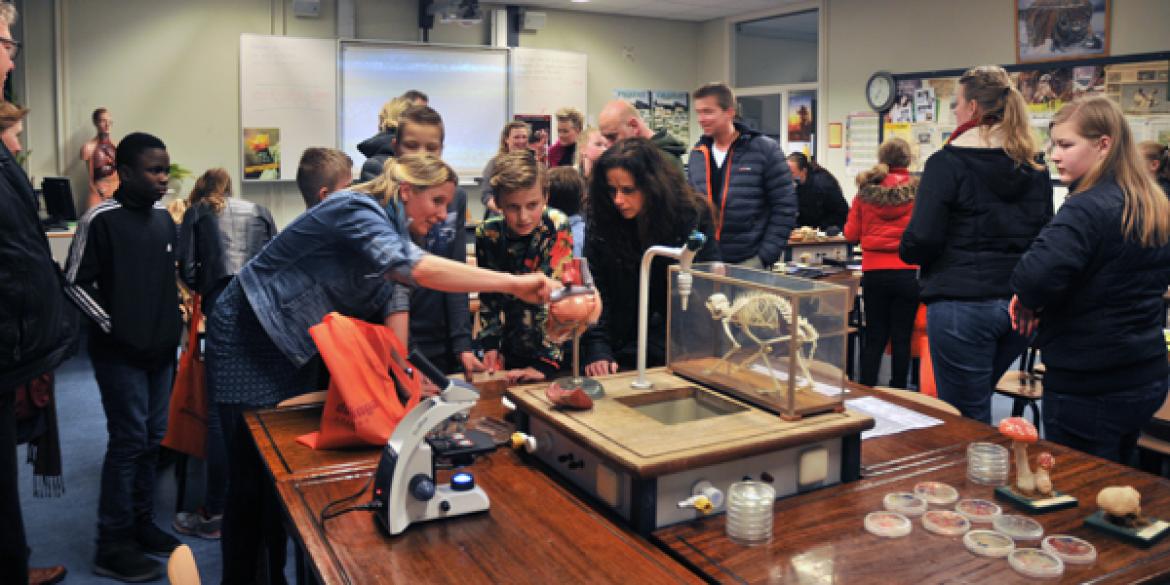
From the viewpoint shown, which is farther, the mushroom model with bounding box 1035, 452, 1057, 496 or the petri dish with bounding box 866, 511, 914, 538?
the mushroom model with bounding box 1035, 452, 1057, 496

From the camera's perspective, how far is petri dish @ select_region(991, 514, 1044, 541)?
1470 millimetres

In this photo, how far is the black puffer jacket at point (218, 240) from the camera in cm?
319

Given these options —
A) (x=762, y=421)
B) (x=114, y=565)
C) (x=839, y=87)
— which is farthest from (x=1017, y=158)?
(x=839, y=87)

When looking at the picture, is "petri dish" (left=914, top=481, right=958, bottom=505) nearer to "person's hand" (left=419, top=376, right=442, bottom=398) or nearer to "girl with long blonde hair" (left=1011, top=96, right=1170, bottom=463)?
"girl with long blonde hair" (left=1011, top=96, right=1170, bottom=463)

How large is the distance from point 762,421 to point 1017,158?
151cm

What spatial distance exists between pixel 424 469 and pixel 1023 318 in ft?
5.46

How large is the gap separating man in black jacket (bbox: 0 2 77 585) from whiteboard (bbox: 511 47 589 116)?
698 centimetres

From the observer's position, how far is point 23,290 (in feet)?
6.52

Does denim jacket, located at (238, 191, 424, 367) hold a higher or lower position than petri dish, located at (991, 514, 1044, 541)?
higher

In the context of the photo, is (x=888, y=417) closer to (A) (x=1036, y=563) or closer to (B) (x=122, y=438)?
(A) (x=1036, y=563)

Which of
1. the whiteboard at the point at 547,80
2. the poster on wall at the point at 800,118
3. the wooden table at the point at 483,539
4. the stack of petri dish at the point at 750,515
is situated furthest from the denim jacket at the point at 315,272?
the poster on wall at the point at 800,118

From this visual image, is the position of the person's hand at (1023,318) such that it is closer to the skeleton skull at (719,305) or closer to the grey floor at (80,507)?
the skeleton skull at (719,305)

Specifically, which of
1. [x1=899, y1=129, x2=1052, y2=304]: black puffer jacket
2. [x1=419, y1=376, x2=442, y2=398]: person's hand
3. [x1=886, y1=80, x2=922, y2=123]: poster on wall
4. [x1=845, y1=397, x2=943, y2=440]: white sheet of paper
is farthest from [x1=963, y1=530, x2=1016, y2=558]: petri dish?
[x1=886, y1=80, x2=922, y2=123]: poster on wall

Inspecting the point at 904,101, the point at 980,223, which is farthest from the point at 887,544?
the point at 904,101
